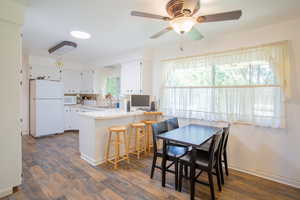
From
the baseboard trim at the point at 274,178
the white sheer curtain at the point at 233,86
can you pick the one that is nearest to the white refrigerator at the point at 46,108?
the white sheer curtain at the point at 233,86

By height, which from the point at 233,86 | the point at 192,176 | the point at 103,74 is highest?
the point at 103,74

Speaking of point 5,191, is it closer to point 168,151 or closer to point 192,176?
point 168,151

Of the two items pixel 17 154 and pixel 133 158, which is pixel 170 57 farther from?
pixel 17 154

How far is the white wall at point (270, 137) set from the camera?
228 centimetres

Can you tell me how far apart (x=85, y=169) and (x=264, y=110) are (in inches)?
130

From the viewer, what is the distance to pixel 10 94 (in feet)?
6.49

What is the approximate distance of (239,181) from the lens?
2396mm

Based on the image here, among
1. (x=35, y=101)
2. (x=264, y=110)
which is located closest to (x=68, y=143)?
(x=35, y=101)

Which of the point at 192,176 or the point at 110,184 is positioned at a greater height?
the point at 192,176

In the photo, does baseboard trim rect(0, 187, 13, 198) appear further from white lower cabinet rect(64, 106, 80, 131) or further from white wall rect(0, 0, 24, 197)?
white lower cabinet rect(64, 106, 80, 131)

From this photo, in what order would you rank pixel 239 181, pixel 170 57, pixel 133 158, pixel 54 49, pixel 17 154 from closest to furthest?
pixel 17 154 → pixel 239 181 → pixel 133 158 → pixel 170 57 → pixel 54 49

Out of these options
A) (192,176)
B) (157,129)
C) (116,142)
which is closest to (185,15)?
(157,129)

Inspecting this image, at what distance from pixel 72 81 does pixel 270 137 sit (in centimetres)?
588

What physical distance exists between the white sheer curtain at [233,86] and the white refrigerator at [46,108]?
3.58 metres
